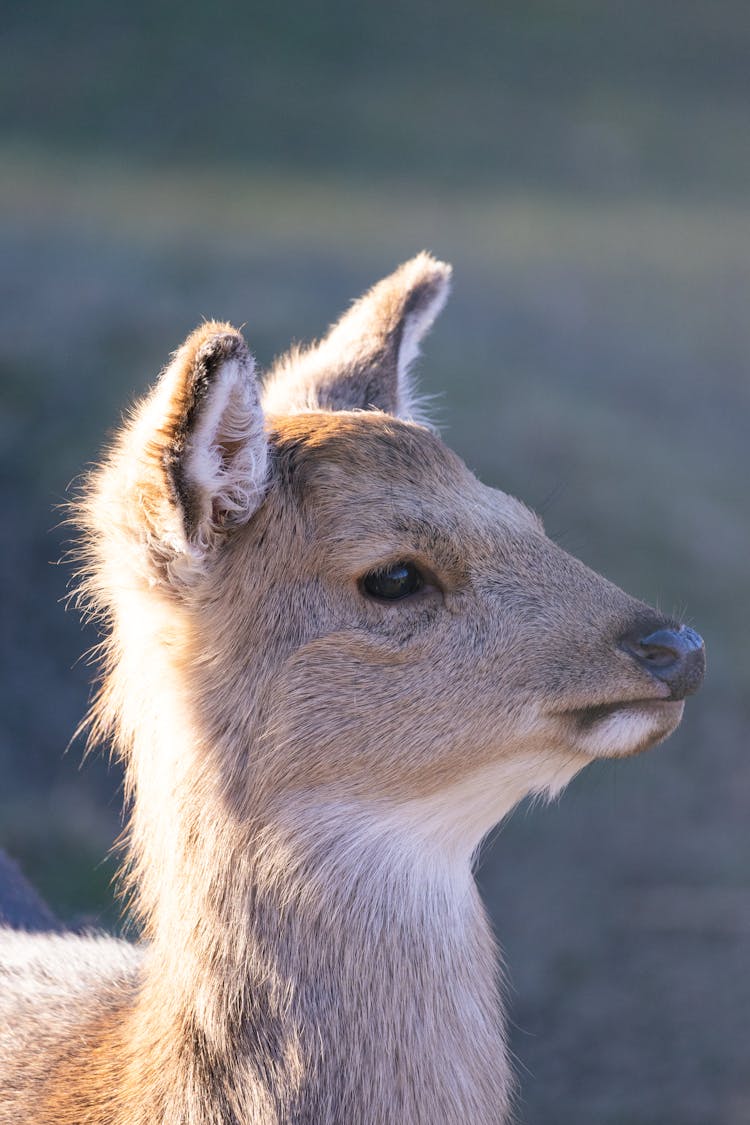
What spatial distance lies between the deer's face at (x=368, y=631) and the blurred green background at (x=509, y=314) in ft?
4.02

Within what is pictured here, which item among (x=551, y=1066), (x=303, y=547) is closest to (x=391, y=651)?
(x=303, y=547)

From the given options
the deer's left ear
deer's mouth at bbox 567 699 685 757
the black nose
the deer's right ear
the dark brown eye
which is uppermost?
the deer's left ear

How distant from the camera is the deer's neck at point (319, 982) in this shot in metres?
2.94

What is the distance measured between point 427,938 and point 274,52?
13615 millimetres

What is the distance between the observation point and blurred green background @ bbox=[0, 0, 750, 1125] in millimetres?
6434

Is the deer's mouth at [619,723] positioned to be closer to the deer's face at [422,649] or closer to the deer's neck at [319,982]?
the deer's face at [422,649]

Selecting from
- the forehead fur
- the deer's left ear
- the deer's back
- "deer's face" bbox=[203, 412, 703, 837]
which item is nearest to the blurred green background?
the deer's left ear

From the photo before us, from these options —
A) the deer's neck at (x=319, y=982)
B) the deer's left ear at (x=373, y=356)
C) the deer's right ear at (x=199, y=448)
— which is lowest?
the deer's neck at (x=319, y=982)

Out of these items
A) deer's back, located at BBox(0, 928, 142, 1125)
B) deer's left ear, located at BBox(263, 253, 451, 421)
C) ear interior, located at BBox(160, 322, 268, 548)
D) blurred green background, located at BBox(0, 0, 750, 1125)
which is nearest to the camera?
ear interior, located at BBox(160, 322, 268, 548)

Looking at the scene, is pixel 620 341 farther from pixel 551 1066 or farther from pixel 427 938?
pixel 427 938

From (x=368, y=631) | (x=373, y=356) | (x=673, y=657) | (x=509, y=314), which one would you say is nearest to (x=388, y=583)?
(x=368, y=631)

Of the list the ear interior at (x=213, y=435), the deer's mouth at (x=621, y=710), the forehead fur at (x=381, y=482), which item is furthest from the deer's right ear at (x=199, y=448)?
the deer's mouth at (x=621, y=710)

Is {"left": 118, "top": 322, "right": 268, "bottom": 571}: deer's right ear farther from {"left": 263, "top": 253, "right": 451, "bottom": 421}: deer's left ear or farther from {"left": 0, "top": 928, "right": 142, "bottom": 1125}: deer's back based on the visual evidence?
{"left": 0, "top": 928, "right": 142, "bottom": 1125}: deer's back

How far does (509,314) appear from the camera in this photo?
1346cm
